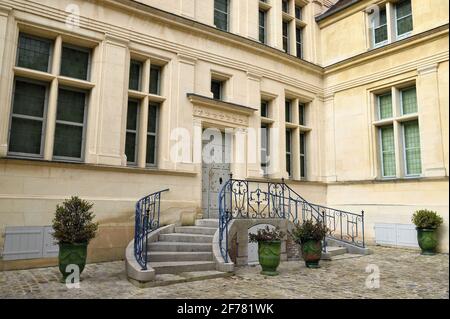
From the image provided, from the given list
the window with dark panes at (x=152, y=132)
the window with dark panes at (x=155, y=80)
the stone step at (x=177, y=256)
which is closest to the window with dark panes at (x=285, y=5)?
the window with dark panes at (x=155, y=80)

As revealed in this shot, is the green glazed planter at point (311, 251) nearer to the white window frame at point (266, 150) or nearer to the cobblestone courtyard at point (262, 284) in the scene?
the cobblestone courtyard at point (262, 284)

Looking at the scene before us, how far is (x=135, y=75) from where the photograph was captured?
896cm

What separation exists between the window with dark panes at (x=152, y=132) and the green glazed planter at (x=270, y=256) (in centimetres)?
375

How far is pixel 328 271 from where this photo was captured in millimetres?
6879

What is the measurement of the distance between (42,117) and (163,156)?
2757 mm

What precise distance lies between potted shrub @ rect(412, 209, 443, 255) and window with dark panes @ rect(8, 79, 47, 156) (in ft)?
30.0

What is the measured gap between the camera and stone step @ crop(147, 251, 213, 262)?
21.4 feet

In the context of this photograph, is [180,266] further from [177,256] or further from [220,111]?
[220,111]

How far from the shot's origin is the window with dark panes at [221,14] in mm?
10586

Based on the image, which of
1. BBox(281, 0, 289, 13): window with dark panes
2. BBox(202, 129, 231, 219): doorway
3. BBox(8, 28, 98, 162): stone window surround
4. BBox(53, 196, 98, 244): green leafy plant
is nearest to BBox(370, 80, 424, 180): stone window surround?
BBox(281, 0, 289, 13): window with dark panes

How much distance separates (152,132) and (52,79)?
2.53 metres
